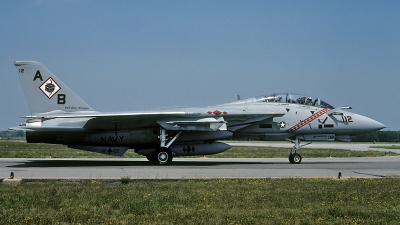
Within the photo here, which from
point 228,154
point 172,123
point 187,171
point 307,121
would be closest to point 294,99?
point 307,121

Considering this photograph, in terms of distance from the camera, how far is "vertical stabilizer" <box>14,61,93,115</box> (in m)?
20.8

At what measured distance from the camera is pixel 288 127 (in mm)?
21906

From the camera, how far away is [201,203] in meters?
9.14

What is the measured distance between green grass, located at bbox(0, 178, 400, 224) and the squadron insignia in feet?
31.7

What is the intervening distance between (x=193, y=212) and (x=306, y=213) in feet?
6.23

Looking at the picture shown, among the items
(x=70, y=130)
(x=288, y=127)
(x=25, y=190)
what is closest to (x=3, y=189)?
(x=25, y=190)

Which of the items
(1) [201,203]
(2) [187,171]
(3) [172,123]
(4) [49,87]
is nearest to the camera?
(1) [201,203]

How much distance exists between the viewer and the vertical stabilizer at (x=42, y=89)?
2084 cm

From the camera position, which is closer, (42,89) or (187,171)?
(187,171)

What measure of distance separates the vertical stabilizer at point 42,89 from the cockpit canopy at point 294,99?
28.4ft

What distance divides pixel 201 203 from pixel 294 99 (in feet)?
45.8

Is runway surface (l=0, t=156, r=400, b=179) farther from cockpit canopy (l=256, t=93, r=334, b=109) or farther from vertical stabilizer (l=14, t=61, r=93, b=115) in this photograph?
cockpit canopy (l=256, t=93, r=334, b=109)

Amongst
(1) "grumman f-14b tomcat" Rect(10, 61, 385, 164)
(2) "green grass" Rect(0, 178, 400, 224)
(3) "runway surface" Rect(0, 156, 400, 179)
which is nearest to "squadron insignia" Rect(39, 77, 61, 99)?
(1) "grumman f-14b tomcat" Rect(10, 61, 385, 164)

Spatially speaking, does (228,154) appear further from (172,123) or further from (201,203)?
(201,203)
